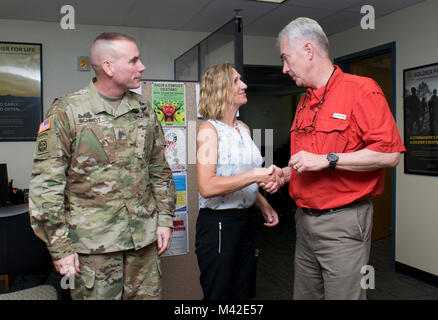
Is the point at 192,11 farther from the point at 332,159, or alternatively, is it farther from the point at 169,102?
the point at 332,159

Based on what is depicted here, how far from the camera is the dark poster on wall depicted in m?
3.72

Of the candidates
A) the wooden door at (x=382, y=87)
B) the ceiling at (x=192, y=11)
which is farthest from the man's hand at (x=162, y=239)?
the wooden door at (x=382, y=87)

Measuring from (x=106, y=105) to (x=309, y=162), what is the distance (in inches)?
32.4

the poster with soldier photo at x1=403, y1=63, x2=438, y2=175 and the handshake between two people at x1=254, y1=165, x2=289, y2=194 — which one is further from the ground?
the poster with soldier photo at x1=403, y1=63, x2=438, y2=175

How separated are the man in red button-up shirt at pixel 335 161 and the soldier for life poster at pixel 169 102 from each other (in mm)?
1011

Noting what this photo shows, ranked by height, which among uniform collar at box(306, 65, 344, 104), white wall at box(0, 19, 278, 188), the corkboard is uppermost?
white wall at box(0, 19, 278, 188)

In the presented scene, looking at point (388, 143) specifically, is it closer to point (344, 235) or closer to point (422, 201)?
point (344, 235)

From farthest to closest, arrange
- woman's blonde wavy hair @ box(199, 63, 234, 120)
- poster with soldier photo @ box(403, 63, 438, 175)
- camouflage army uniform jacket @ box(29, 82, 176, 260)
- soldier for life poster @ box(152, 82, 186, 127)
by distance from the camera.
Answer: poster with soldier photo @ box(403, 63, 438, 175), soldier for life poster @ box(152, 82, 186, 127), woman's blonde wavy hair @ box(199, 63, 234, 120), camouflage army uniform jacket @ box(29, 82, 176, 260)

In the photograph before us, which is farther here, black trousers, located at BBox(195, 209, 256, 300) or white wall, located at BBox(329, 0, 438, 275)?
white wall, located at BBox(329, 0, 438, 275)

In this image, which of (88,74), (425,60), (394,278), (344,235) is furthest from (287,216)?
(344,235)

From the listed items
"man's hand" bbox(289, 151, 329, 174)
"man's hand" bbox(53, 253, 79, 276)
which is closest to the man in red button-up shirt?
"man's hand" bbox(289, 151, 329, 174)

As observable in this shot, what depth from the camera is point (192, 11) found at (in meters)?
3.58

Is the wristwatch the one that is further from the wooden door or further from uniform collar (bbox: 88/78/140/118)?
the wooden door

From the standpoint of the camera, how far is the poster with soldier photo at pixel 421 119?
10.3 ft
